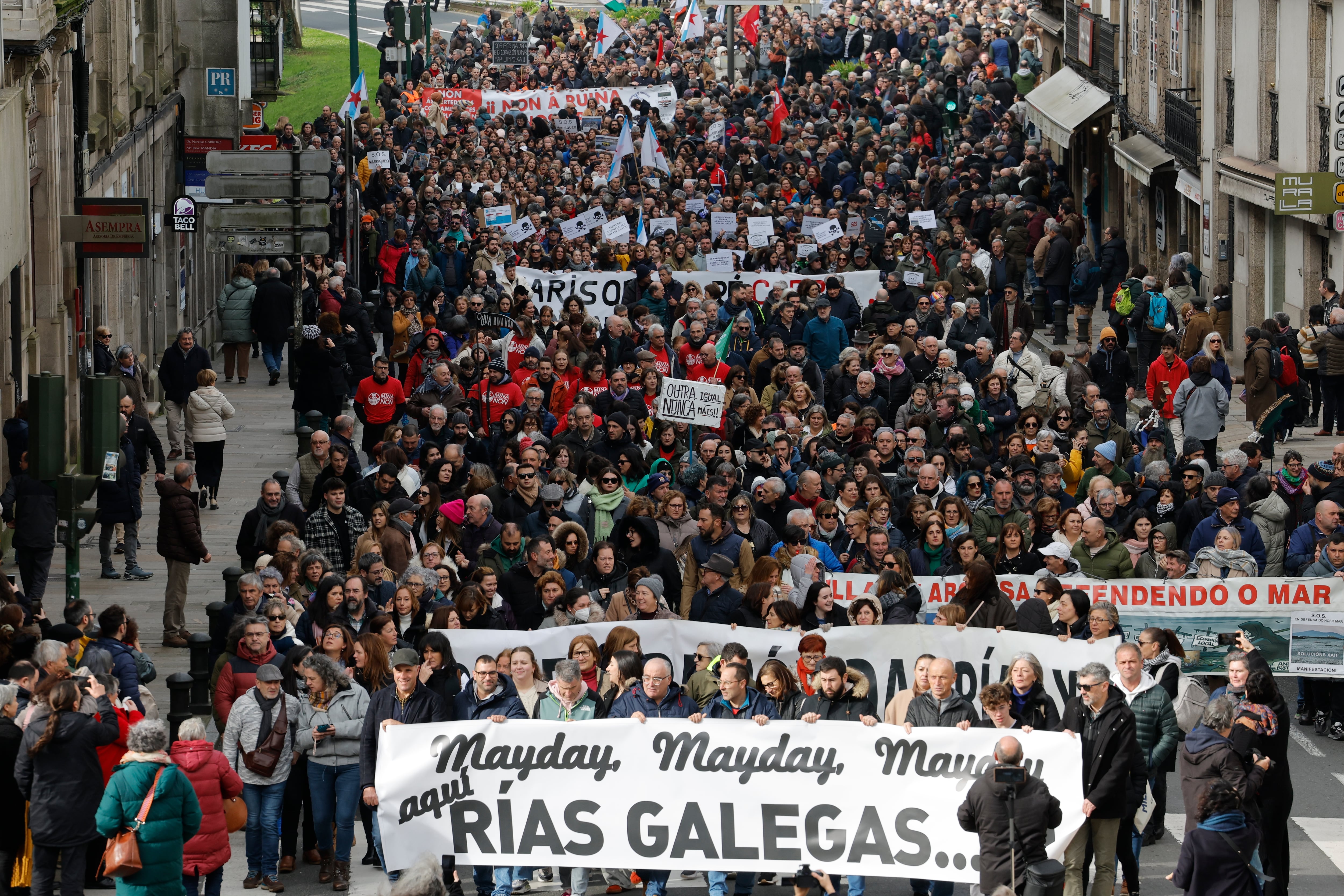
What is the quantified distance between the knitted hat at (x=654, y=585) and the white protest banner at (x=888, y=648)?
487mm

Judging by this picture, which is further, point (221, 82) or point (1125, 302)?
point (221, 82)

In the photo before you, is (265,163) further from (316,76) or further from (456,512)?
(316,76)

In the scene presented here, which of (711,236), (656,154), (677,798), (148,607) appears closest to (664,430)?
(148,607)

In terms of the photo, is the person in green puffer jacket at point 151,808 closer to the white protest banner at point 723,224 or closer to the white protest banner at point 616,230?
the white protest banner at point 616,230

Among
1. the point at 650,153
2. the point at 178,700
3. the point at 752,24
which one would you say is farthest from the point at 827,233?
the point at 752,24

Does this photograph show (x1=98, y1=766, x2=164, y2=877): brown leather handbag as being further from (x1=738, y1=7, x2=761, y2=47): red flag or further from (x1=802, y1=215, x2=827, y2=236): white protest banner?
(x1=738, y1=7, x2=761, y2=47): red flag

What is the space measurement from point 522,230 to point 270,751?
1849 cm

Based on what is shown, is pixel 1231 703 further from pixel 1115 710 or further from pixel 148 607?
pixel 148 607

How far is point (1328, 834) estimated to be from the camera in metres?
13.1

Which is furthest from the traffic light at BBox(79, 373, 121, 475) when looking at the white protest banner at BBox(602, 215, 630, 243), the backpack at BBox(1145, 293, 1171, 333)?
the backpack at BBox(1145, 293, 1171, 333)

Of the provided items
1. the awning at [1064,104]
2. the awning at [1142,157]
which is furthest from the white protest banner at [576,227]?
the awning at [1064,104]

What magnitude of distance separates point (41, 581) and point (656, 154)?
66.8ft

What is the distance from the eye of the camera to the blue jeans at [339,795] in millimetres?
12227

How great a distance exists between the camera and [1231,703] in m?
11.3
